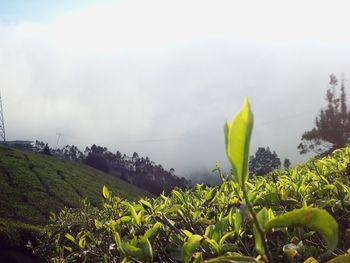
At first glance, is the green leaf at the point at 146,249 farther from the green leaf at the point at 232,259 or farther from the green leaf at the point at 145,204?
the green leaf at the point at 145,204

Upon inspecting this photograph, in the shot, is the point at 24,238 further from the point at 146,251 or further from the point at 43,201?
the point at 146,251

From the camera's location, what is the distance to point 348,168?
210cm

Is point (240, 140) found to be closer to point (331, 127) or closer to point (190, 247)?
point (190, 247)

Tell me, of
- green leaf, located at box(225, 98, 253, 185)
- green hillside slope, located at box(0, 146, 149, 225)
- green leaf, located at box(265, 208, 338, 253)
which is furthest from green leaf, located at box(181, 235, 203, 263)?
green hillside slope, located at box(0, 146, 149, 225)

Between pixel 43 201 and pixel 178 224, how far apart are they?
2600cm

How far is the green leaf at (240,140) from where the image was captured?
60cm

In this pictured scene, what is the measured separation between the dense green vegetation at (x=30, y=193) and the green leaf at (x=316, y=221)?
14.9 meters

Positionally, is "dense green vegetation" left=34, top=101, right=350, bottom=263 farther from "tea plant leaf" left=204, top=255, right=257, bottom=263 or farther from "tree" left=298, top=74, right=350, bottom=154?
"tree" left=298, top=74, right=350, bottom=154

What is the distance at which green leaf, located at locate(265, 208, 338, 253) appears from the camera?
69cm

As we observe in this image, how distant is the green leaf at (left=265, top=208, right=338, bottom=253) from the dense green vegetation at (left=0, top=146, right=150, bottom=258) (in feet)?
48.9

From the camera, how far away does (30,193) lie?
86.3 feet

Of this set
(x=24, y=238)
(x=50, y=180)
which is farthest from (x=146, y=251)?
(x=50, y=180)

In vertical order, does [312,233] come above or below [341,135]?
above

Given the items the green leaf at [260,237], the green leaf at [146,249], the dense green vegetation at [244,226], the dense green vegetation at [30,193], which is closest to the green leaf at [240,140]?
the dense green vegetation at [244,226]
